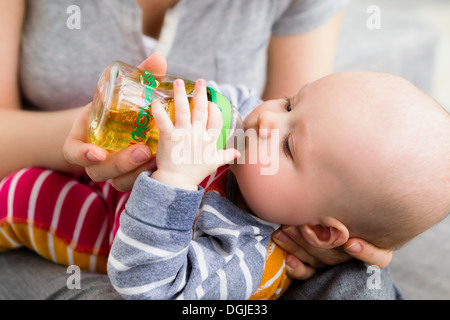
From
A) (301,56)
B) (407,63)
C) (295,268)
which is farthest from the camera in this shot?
(407,63)

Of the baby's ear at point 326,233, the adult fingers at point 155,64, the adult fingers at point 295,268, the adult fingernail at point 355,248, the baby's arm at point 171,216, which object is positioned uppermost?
the adult fingers at point 155,64

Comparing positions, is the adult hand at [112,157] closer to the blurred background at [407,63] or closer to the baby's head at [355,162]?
the baby's head at [355,162]

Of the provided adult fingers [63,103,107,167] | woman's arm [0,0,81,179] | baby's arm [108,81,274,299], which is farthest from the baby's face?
woman's arm [0,0,81,179]

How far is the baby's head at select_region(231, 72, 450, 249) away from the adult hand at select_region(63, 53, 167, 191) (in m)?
0.20

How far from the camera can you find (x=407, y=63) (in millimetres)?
1838

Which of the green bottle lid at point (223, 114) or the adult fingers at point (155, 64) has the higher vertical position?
the adult fingers at point (155, 64)

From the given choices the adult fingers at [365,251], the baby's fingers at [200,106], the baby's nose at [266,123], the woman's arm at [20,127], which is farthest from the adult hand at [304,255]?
the woman's arm at [20,127]

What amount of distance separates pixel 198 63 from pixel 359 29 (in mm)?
1003

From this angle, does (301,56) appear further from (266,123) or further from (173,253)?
(173,253)

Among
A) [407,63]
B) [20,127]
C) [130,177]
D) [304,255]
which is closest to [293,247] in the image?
[304,255]

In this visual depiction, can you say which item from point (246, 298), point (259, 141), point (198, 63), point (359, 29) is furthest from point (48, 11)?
point (359, 29)

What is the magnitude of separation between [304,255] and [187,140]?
0.39m

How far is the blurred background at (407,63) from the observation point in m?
→ 1.27

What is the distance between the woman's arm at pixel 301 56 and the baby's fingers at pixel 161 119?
0.65m
